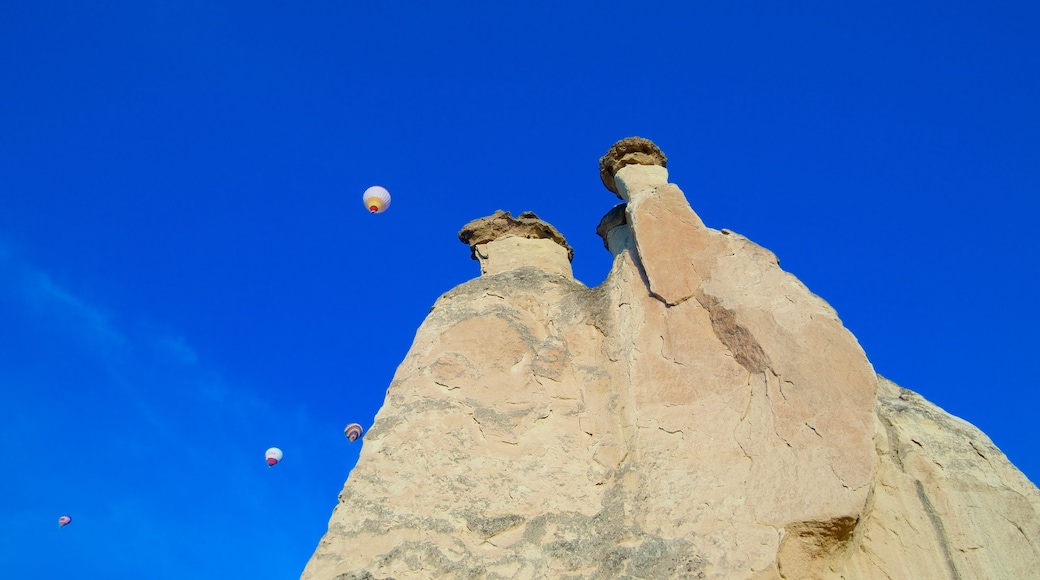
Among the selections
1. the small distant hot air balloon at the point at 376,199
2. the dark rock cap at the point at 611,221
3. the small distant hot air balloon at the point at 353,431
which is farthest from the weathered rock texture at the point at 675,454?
the small distant hot air balloon at the point at 353,431

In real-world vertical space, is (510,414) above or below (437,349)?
below

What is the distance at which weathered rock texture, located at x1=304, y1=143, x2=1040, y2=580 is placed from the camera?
596 centimetres

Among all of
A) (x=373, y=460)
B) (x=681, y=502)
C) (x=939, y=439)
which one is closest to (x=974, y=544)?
(x=939, y=439)

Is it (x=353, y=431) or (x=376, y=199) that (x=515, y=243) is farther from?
(x=353, y=431)

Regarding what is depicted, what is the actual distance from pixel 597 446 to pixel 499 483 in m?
0.93

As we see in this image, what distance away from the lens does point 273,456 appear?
65.7ft

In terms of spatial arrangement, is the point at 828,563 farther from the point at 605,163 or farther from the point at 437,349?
the point at 605,163

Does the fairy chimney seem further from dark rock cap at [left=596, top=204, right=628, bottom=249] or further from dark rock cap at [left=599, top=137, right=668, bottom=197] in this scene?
dark rock cap at [left=599, top=137, right=668, bottom=197]

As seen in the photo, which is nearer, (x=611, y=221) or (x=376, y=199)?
(x=611, y=221)

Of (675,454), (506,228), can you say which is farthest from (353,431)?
(675,454)

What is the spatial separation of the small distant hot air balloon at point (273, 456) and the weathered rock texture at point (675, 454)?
42.7ft

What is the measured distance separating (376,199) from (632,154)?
652 centimetres

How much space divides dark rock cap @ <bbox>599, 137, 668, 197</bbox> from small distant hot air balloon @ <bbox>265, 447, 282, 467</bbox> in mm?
13341

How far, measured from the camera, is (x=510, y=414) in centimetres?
734
